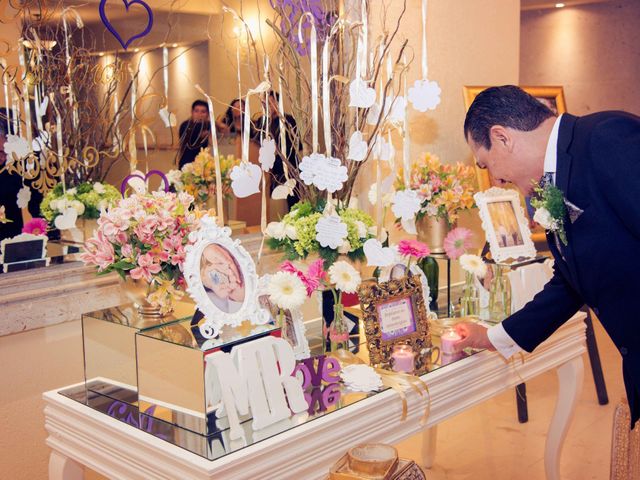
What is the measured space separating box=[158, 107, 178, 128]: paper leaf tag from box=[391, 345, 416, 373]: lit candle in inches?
59.5

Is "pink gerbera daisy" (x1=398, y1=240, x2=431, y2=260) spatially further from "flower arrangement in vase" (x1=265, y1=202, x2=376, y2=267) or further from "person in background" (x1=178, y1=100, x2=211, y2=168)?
"person in background" (x1=178, y1=100, x2=211, y2=168)

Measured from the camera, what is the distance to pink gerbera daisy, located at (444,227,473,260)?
9.52ft

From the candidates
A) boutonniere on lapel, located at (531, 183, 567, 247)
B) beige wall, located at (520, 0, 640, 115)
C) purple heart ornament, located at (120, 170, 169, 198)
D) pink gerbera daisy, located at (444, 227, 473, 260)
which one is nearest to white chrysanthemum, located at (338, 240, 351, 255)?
pink gerbera daisy, located at (444, 227, 473, 260)

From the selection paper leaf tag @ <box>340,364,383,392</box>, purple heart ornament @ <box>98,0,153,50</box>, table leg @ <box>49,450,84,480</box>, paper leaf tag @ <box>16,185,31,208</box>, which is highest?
purple heart ornament @ <box>98,0,153,50</box>

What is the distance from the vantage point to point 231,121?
11.7 feet

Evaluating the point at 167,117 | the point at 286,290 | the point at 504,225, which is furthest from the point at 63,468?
the point at 504,225

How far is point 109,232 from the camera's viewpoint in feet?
7.07

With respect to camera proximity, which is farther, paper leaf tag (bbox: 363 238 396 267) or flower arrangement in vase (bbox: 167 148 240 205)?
flower arrangement in vase (bbox: 167 148 240 205)

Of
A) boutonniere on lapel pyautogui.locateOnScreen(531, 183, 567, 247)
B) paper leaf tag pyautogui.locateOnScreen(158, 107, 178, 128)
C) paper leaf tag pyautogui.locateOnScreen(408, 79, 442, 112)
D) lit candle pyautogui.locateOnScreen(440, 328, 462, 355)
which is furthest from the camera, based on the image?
paper leaf tag pyautogui.locateOnScreen(158, 107, 178, 128)

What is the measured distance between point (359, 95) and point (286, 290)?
70 centimetres

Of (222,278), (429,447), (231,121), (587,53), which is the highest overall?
(587,53)

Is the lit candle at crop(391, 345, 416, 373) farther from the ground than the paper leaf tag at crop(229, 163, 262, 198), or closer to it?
closer to it

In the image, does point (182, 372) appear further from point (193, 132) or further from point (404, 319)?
point (193, 132)

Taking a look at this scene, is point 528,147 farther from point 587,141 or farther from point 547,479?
point 547,479
